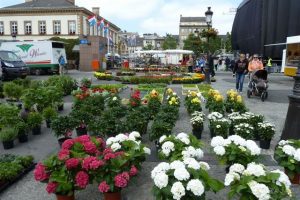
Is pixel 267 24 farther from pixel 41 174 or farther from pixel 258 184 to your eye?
pixel 41 174

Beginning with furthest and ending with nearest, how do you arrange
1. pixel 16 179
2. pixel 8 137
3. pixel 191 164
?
pixel 8 137 → pixel 16 179 → pixel 191 164

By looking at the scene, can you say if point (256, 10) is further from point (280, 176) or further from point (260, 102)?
point (280, 176)

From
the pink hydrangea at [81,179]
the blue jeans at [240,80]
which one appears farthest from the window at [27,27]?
the pink hydrangea at [81,179]

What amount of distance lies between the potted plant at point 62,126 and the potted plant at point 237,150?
3.55m

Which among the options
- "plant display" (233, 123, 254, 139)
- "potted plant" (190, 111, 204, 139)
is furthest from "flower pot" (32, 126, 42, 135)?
"plant display" (233, 123, 254, 139)

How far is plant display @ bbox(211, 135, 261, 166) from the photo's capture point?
4523 millimetres

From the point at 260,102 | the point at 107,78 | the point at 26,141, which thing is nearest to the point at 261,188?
the point at 26,141

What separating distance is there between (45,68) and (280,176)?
2827 centimetres

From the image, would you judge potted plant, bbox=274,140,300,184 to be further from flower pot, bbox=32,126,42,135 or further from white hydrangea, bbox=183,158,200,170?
flower pot, bbox=32,126,42,135

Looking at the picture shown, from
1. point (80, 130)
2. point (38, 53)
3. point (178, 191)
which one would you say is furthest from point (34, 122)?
point (38, 53)

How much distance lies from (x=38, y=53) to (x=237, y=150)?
27479 millimetres

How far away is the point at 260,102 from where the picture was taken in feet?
41.6

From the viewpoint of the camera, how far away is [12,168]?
5.25 metres

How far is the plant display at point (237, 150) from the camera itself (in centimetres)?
452
